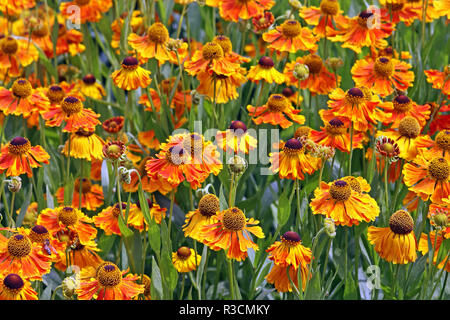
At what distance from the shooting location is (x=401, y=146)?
154 centimetres

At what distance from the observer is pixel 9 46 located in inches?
75.5

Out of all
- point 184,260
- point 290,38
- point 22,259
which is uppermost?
point 290,38

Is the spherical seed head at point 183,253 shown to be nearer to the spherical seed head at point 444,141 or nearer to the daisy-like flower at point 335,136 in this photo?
the daisy-like flower at point 335,136

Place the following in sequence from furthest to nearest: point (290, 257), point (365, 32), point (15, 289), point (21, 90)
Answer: point (365, 32) → point (21, 90) → point (290, 257) → point (15, 289)

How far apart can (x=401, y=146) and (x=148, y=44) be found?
0.64 metres

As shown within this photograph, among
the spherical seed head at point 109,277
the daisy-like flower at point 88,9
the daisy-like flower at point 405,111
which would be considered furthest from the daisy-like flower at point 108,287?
the daisy-like flower at point 88,9

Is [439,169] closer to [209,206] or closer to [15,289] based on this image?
[209,206]

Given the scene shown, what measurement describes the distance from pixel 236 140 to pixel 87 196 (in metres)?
0.41

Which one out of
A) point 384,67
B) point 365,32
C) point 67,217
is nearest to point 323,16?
point 365,32

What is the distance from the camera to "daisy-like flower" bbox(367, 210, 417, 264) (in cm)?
130

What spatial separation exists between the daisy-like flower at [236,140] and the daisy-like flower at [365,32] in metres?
0.40

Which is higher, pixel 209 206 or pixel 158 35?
pixel 158 35

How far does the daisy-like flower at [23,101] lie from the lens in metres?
1.64
